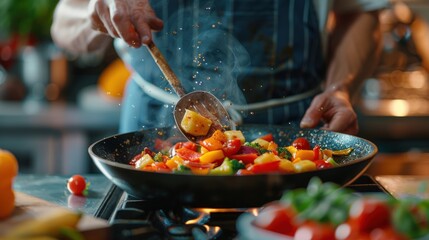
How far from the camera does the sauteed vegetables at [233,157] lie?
142cm

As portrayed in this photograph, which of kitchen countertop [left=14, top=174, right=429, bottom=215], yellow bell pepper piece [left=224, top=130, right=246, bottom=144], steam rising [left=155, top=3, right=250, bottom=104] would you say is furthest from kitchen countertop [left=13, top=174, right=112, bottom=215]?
steam rising [left=155, top=3, right=250, bottom=104]

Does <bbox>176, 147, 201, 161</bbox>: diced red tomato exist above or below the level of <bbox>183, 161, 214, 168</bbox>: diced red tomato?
below

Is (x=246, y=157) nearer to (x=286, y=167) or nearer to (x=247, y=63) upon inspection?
(x=286, y=167)

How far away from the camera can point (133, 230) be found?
3.89ft

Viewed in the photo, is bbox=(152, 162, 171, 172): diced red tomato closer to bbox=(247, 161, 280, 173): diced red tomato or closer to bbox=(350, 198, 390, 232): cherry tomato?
bbox=(247, 161, 280, 173): diced red tomato

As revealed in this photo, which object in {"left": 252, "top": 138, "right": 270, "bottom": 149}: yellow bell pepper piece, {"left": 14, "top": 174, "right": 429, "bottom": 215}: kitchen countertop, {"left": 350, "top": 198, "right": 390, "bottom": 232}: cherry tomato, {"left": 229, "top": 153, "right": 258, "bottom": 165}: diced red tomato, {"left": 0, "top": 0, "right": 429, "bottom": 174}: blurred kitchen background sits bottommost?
{"left": 0, "top": 0, "right": 429, "bottom": 174}: blurred kitchen background

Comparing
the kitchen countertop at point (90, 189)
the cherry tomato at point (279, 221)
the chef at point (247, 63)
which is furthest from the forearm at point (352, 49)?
the cherry tomato at point (279, 221)

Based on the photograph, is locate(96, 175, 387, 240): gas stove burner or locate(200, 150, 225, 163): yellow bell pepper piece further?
locate(200, 150, 225, 163): yellow bell pepper piece

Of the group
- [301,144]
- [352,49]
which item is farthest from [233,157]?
[352,49]

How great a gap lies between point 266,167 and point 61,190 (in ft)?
1.91

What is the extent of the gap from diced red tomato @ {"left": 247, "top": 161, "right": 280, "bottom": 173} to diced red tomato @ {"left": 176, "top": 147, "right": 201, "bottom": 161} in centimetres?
18

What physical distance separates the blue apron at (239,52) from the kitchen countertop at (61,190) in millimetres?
363

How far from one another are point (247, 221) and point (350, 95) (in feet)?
4.30

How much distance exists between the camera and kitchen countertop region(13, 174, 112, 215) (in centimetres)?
155
